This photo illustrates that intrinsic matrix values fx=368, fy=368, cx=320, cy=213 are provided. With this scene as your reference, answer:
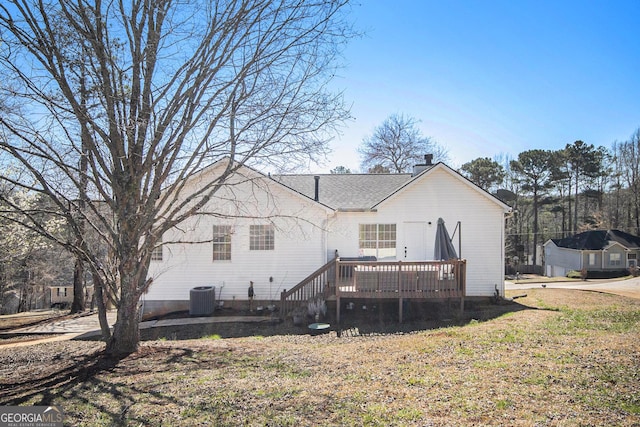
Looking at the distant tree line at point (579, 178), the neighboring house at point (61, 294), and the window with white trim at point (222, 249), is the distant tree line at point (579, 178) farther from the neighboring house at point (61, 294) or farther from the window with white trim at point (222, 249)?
the neighboring house at point (61, 294)

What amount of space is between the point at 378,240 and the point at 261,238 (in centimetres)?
435

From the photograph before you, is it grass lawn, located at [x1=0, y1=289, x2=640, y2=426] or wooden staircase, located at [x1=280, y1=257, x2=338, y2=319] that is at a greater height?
wooden staircase, located at [x1=280, y1=257, x2=338, y2=319]

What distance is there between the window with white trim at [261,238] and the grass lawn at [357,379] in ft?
15.5

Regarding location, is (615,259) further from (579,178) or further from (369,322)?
(369,322)

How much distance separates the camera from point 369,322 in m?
11.1

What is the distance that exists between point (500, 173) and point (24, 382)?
39337 mm

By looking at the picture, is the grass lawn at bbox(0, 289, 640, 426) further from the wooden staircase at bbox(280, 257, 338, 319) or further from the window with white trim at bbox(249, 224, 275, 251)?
the window with white trim at bbox(249, 224, 275, 251)

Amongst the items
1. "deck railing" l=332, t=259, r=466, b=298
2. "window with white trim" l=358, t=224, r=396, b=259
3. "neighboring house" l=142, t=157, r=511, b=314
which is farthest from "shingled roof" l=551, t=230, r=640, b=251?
"deck railing" l=332, t=259, r=466, b=298

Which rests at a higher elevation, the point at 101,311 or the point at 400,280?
the point at 400,280

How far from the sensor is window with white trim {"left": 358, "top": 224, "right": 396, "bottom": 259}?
13781mm

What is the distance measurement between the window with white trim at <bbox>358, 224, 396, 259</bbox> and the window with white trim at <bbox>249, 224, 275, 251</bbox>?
3.27 metres

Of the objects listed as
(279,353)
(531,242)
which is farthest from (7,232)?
(531,242)

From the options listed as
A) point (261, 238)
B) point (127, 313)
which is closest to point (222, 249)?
point (261, 238)

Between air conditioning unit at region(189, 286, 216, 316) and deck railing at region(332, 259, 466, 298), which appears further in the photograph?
air conditioning unit at region(189, 286, 216, 316)
